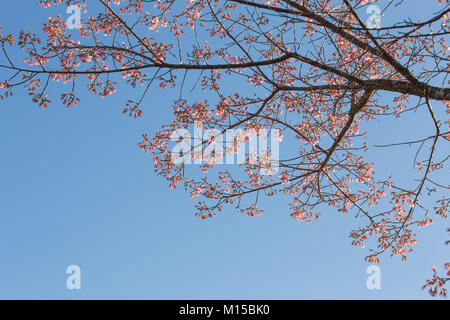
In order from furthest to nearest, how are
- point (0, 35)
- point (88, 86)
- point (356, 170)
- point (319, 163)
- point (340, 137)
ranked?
point (356, 170)
point (319, 163)
point (340, 137)
point (88, 86)
point (0, 35)

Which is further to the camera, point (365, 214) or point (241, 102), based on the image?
point (365, 214)

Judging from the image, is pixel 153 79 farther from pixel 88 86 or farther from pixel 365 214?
pixel 365 214

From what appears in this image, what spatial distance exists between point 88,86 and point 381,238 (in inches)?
234

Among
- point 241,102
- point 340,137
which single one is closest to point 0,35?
point 241,102

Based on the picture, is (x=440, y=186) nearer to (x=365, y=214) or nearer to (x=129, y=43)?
(x=365, y=214)

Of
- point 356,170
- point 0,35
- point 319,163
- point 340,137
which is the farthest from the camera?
point 356,170

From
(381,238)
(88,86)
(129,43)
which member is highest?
(129,43)

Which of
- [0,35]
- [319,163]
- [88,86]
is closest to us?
[0,35]

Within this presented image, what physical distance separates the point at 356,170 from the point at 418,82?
2544 mm

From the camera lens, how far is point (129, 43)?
5.02m

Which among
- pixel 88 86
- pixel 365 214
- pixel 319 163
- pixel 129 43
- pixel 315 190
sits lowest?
pixel 365 214

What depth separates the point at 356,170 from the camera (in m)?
7.13

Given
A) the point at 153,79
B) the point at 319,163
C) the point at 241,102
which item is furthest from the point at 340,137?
the point at 153,79

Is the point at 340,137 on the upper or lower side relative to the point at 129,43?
lower
